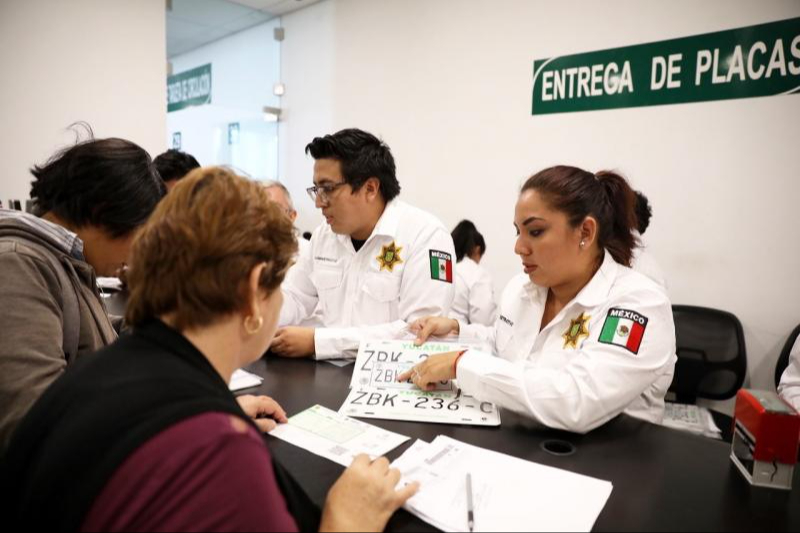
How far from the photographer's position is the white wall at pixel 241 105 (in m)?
5.45

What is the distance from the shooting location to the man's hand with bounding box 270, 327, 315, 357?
5.81 feet

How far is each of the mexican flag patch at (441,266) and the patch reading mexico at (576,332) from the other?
73 centimetres

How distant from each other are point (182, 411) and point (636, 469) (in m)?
0.91

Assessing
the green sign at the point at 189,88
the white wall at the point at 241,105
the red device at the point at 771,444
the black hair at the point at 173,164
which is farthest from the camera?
the green sign at the point at 189,88

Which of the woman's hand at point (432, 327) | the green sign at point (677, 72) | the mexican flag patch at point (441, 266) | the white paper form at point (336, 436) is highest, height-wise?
the green sign at point (677, 72)

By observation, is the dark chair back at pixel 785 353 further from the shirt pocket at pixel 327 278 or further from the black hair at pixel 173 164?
the black hair at pixel 173 164

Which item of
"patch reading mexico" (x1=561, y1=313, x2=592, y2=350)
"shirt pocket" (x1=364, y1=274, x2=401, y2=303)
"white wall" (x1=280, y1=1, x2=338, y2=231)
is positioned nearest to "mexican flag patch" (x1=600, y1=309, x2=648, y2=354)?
"patch reading mexico" (x1=561, y1=313, x2=592, y2=350)

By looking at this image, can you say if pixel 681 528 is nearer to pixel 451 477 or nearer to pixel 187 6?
pixel 451 477

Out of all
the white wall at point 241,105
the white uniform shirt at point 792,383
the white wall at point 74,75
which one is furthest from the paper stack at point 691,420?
the white wall at point 241,105

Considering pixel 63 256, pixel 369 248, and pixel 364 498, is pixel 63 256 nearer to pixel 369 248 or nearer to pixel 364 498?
pixel 364 498

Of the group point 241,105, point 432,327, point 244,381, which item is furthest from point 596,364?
point 241,105

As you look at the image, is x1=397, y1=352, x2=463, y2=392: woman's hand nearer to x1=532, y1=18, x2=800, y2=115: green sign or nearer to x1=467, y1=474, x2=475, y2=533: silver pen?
x1=467, y1=474, x2=475, y2=533: silver pen

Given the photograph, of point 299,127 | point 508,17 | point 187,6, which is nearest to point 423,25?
point 508,17

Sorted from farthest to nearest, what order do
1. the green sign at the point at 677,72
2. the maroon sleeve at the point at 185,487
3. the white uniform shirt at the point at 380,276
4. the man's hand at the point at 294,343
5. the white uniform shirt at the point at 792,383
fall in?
the green sign at the point at 677,72 → the white uniform shirt at the point at 380,276 → the white uniform shirt at the point at 792,383 → the man's hand at the point at 294,343 → the maroon sleeve at the point at 185,487
